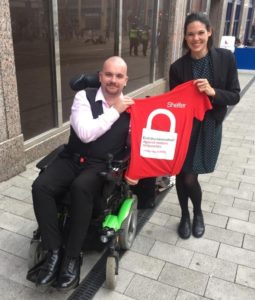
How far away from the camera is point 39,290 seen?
2436 millimetres

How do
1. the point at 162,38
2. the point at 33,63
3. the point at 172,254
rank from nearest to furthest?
the point at 172,254, the point at 33,63, the point at 162,38

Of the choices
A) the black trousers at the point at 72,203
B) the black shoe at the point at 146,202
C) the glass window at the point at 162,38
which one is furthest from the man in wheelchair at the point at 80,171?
the glass window at the point at 162,38

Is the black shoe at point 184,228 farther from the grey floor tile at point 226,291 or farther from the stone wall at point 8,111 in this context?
the stone wall at point 8,111

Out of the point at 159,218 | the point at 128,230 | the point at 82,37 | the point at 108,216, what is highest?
the point at 82,37

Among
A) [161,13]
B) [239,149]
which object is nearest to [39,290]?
[239,149]

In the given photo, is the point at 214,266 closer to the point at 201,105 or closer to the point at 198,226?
the point at 198,226

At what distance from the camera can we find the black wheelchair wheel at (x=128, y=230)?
267 centimetres

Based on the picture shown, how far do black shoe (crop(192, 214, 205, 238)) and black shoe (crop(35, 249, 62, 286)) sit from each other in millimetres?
1335

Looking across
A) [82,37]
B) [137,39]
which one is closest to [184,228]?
[82,37]

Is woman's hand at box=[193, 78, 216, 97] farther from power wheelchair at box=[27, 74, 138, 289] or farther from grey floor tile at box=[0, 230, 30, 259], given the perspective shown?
grey floor tile at box=[0, 230, 30, 259]

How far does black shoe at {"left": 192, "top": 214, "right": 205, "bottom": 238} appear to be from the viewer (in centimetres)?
312

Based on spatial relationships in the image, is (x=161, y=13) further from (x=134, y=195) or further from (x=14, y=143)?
(x=134, y=195)

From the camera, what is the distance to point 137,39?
301 inches

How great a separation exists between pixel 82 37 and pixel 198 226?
366 centimetres
